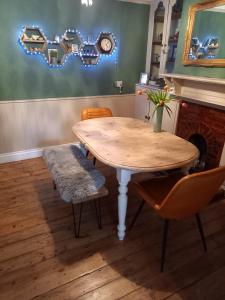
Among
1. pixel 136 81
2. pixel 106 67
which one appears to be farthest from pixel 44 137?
pixel 136 81

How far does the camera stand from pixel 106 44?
3328 millimetres

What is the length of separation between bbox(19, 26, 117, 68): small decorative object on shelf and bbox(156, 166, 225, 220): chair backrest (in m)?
2.49

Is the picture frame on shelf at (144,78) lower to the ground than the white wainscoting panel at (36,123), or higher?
higher

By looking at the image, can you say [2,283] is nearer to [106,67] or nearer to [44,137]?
[44,137]

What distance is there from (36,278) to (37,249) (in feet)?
0.85

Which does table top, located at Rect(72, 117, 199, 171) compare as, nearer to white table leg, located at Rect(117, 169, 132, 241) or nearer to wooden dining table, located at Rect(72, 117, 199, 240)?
wooden dining table, located at Rect(72, 117, 199, 240)

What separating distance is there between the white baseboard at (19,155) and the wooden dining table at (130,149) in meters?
1.28

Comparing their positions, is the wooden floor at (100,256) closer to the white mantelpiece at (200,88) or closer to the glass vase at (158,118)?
the glass vase at (158,118)

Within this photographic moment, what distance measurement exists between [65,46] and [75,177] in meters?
2.06

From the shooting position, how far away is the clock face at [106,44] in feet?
10.8

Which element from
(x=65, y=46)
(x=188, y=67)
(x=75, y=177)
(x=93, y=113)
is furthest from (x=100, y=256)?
(x=65, y=46)

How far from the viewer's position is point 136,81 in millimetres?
3863

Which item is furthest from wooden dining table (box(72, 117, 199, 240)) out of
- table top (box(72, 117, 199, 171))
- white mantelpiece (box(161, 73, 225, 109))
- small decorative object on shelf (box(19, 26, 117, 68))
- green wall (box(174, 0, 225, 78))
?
small decorative object on shelf (box(19, 26, 117, 68))

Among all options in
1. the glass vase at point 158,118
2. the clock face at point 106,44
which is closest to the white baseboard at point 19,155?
the clock face at point 106,44
